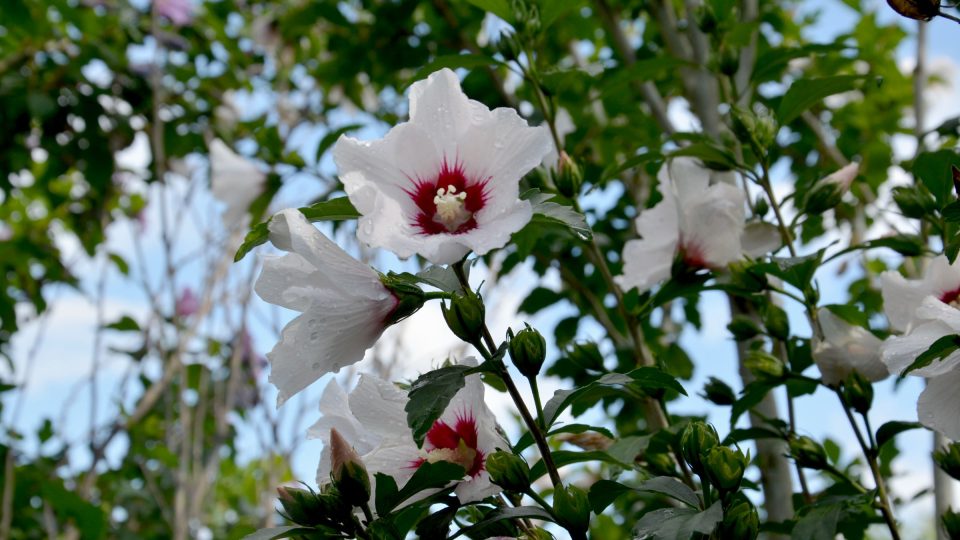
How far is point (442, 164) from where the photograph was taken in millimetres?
818

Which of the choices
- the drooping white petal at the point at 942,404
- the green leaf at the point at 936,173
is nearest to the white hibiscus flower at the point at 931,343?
the drooping white petal at the point at 942,404

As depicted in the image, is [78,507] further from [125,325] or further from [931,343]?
[931,343]

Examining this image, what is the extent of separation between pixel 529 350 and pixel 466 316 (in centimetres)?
7

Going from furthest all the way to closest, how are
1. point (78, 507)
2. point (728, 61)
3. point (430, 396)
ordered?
point (78, 507), point (728, 61), point (430, 396)

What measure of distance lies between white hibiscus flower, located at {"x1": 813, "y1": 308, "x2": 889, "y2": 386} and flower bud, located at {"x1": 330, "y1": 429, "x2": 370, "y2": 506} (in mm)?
576

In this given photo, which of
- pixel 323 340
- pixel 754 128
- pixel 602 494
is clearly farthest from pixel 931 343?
pixel 323 340

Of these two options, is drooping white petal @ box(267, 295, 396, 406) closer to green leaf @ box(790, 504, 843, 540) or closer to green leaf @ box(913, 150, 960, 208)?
green leaf @ box(790, 504, 843, 540)

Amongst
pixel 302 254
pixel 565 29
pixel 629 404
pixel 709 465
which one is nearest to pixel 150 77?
pixel 565 29

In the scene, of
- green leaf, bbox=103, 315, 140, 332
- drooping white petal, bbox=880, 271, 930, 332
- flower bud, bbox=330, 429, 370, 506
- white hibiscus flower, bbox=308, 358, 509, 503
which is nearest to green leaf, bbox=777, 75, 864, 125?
drooping white petal, bbox=880, 271, 930, 332

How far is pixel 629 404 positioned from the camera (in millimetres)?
2098

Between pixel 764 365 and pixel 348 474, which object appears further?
pixel 764 365

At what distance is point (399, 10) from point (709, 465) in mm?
1823

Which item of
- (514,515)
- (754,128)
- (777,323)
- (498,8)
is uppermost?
(498,8)

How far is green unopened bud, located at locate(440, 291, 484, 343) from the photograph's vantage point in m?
0.75
